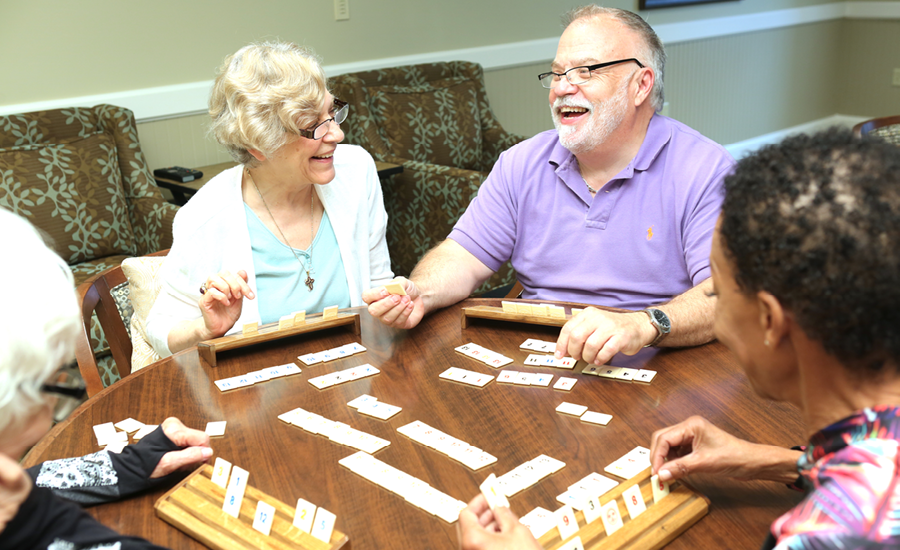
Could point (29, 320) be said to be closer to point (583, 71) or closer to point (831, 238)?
point (831, 238)

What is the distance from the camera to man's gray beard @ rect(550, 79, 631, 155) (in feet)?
7.07

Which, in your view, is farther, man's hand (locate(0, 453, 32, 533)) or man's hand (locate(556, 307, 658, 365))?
man's hand (locate(556, 307, 658, 365))

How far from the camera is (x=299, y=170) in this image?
214cm

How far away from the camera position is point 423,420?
142 centimetres

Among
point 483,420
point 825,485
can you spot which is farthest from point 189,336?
point 825,485

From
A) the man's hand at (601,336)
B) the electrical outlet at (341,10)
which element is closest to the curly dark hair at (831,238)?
the man's hand at (601,336)

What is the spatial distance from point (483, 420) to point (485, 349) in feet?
1.06

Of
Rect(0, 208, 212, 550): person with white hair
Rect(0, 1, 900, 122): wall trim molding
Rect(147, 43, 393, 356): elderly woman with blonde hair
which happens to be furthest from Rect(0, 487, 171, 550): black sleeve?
Rect(0, 1, 900, 122): wall trim molding

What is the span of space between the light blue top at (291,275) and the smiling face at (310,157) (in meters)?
0.16

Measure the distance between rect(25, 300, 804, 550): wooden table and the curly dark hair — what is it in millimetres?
414

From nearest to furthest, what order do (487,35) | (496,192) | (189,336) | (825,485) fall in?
(825,485), (189,336), (496,192), (487,35)

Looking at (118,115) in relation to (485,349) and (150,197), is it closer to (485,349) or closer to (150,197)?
(150,197)

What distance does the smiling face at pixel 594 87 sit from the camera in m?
2.17

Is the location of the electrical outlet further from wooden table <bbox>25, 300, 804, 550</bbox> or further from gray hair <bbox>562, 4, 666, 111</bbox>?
wooden table <bbox>25, 300, 804, 550</bbox>
